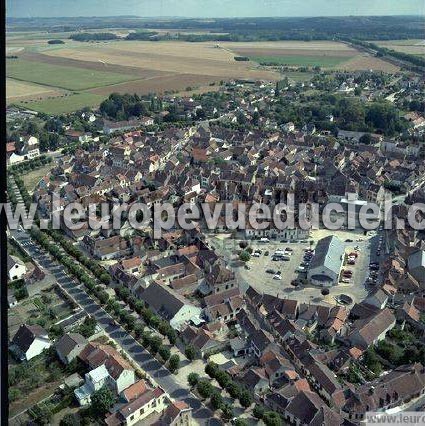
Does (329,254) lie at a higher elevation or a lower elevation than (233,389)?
higher

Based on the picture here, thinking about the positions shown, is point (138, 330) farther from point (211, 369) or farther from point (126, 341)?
point (211, 369)

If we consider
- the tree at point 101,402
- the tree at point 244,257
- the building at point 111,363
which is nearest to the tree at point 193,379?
the building at point 111,363

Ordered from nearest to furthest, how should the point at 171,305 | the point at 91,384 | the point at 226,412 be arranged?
the point at 226,412 → the point at 91,384 → the point at 171,305

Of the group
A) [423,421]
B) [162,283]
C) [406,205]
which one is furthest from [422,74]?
[423,421]

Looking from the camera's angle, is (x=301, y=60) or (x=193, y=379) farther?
(x=301, y=60)

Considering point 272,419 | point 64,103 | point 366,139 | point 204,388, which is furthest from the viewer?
point 64,103

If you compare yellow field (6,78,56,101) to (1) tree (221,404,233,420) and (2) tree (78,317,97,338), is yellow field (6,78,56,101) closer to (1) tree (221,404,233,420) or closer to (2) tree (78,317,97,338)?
(2) tree (78,317,97,338)

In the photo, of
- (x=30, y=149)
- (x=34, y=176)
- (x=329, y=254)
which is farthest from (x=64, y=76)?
(x=329, y=254)

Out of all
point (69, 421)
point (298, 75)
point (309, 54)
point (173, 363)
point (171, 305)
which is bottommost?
point (69, 421)

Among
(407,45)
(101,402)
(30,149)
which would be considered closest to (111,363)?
(101,402)
